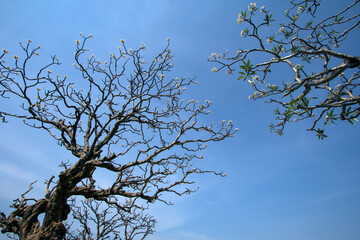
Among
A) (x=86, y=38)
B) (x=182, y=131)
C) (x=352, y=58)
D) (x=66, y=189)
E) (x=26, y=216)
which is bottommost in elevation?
(x=26, y=216)

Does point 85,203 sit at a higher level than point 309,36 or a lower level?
lower

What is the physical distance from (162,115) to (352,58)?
6.06 m

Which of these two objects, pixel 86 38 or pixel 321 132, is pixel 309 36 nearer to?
pixel 321 132

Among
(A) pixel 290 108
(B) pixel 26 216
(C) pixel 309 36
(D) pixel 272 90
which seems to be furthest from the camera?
(B) pixel 26 216

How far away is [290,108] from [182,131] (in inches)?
180

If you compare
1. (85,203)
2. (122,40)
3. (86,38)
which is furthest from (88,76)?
(85,203)

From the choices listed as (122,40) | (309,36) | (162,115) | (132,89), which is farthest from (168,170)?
(309,36)

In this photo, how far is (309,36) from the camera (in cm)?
454

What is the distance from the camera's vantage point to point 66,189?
5.84m

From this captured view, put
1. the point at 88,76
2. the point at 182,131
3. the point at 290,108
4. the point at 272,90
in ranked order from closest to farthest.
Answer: the point at 290,108 < the point at 272,90 < the point at 88,76 < the point at 182,131

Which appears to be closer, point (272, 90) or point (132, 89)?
point (272, 90)

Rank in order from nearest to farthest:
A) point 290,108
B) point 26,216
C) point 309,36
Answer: point 290,108 < point 309,36 < point 26,216

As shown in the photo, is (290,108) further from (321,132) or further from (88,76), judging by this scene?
(88,76)

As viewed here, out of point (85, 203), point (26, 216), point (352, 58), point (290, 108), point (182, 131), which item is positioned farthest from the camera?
point (85, 203)
